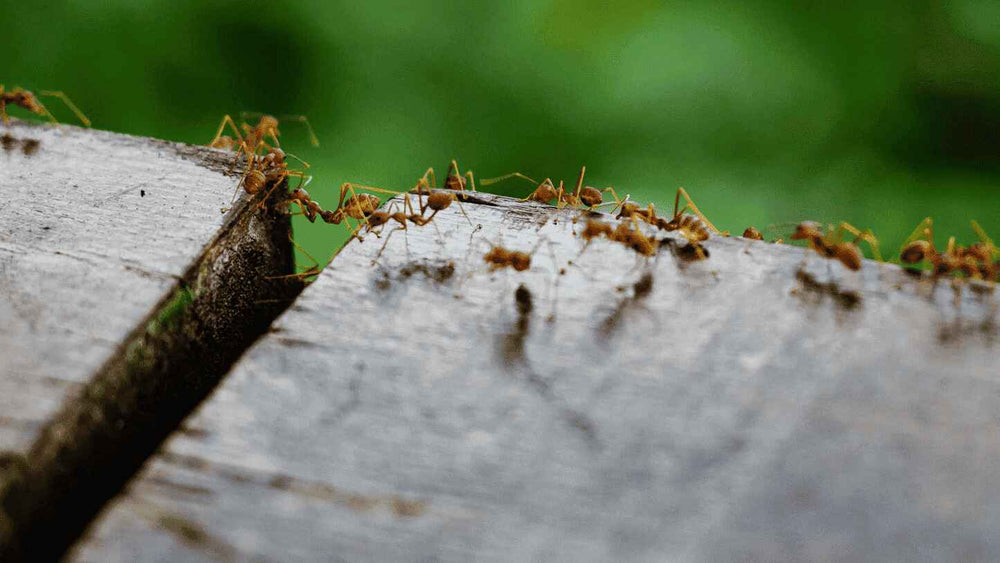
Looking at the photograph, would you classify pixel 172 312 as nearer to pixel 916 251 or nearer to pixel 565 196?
pixel 565 196

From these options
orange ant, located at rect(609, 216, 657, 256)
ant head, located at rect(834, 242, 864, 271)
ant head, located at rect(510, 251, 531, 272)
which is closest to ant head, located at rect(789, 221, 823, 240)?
ant head, located at rect(834, 242, 864, 271)

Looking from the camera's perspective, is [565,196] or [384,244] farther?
[565,196]

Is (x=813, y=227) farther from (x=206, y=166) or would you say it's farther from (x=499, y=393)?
(x=206, y=166)

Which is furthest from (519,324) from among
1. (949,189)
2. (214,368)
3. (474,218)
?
(949,189)

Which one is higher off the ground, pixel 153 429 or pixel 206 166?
pixel 206 166

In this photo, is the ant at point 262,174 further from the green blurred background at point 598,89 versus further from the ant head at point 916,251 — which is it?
the green blurred background at point 598,89

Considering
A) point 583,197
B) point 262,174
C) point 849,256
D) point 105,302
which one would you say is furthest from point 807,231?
point 105,302

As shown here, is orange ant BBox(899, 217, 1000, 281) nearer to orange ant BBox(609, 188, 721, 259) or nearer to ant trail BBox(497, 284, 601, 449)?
orange ant BBox(609, 188, 721, 259)
